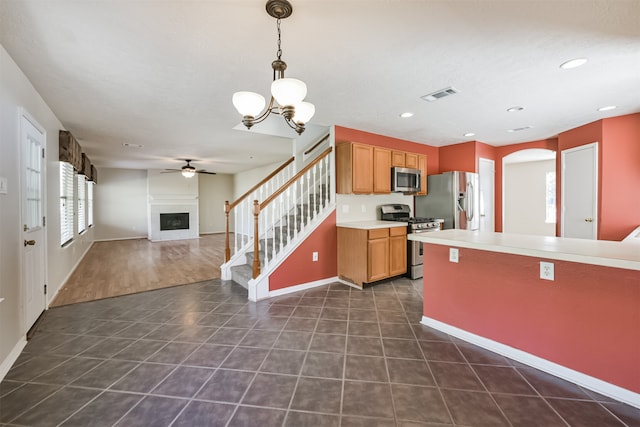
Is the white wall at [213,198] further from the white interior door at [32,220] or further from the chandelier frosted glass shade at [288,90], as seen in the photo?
the chandelier frosted glass shade at [288,90]

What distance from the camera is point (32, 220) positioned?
2.79m

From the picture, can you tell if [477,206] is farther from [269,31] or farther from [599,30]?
[269,31]

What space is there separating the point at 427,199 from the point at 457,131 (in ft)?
4.65

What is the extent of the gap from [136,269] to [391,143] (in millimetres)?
5489

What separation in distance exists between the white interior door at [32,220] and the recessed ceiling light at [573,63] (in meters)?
4.91

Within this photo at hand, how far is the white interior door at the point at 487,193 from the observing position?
5566 mm

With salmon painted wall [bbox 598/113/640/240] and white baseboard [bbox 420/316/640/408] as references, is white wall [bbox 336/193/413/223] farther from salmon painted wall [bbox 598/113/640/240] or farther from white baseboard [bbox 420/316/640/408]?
salmon painted wall [bbox 598/113/640/240]

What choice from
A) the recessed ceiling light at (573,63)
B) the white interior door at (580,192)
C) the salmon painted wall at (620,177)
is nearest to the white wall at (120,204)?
the recessed ceiling light at (573,63)

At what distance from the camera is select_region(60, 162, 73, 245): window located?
4.19 metres

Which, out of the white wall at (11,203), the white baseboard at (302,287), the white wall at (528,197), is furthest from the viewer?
the white wall at (528,197)

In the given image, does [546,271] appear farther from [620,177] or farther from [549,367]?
[620,177]

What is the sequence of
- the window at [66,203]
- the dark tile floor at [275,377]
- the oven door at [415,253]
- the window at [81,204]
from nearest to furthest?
1. the dark tile floor at [275,377]
2. the window at [66,203]
3. the oven door at [415,253]
4. the window at [81,204]

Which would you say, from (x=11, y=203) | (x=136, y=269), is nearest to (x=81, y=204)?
(x=136, y=269)

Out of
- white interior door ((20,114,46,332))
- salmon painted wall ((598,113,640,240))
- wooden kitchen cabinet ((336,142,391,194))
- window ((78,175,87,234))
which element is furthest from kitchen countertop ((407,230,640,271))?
window ((78,175,87,234))
